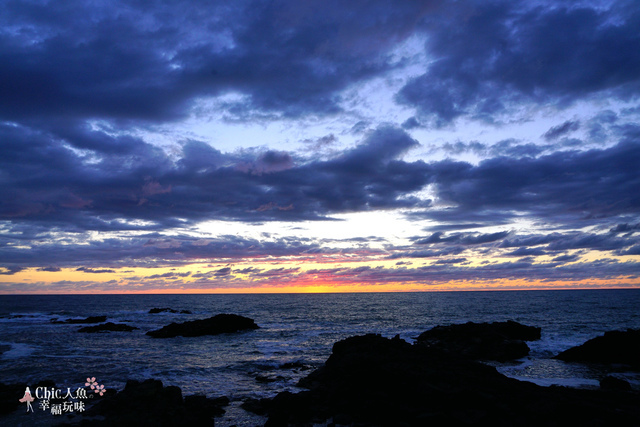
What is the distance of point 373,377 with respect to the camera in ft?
61.4

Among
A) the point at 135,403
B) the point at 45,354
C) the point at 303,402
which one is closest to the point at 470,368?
the point at 303,402

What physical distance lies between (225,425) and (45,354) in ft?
90.0

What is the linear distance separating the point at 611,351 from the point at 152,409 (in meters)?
33.8

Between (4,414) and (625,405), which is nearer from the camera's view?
(625,405)

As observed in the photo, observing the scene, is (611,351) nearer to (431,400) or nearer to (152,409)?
(431,400)

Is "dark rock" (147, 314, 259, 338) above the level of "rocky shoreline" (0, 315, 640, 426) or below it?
below

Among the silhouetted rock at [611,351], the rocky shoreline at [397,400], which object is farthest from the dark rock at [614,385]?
the silhouetted rock at [611,351]

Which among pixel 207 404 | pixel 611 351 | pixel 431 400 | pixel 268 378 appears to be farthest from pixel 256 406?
pixel 611 351

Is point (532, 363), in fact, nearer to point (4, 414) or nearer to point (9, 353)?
point (4, 414)

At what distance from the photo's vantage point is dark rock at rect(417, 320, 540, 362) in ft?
105

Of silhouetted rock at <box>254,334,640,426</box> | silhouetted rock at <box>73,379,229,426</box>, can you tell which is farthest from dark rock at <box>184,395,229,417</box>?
silhouetted rock at <box>254,334,640,426</box>

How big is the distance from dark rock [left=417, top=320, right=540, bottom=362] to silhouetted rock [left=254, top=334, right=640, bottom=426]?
9.62 meters

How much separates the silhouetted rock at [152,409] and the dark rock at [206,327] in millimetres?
31902

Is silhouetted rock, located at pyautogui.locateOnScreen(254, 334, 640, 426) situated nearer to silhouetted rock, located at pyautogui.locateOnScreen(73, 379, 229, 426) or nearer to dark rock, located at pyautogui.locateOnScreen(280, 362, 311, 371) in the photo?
silhouetted rock, located at pyautogui.locateOnScreen(73, 379, 229, 426)
